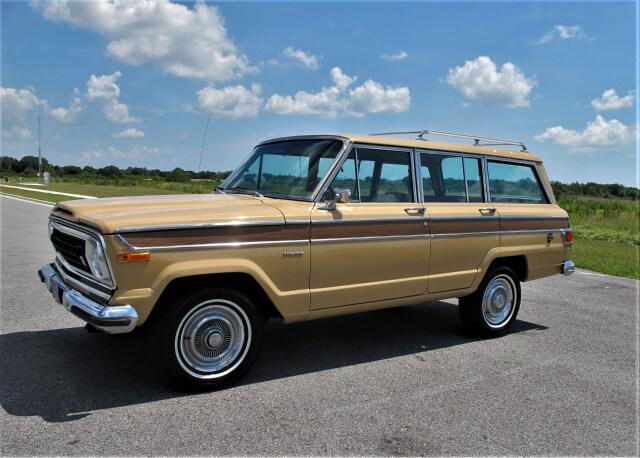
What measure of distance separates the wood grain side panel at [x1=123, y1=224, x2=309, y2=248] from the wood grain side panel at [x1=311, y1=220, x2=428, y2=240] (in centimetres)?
14

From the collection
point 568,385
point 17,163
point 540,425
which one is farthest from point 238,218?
point 17,163

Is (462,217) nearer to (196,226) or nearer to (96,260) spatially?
(196,226)

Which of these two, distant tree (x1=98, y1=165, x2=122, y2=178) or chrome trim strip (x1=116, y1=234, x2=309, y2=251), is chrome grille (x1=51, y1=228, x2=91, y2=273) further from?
distant tree (x1=98, y1=165, x2=122, y2=178)

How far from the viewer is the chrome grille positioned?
13.0ft

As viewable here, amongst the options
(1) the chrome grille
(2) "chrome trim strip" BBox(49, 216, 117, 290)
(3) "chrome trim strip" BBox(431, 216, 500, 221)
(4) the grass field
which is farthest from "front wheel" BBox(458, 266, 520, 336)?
(1) the chrome grille

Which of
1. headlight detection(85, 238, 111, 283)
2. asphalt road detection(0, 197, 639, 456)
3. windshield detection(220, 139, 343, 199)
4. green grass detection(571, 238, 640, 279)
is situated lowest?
asphalt road detection(0, 197, 639, 456)

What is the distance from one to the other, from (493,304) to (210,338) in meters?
3.34

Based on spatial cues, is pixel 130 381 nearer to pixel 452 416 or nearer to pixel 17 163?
pixel 452 416

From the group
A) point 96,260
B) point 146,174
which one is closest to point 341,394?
point 96,260

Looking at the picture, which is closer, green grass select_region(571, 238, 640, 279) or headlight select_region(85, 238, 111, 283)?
headlight select_region(85, 238, 111, 283)

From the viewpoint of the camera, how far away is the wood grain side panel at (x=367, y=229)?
4.39 meters

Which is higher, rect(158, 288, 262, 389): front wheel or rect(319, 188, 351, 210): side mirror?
rect(319, 188, 351, 210): side mirror

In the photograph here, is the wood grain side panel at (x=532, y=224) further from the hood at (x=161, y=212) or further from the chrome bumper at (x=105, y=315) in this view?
the chrome bumper at (x=105, y=315)

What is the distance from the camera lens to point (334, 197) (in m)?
4.54
